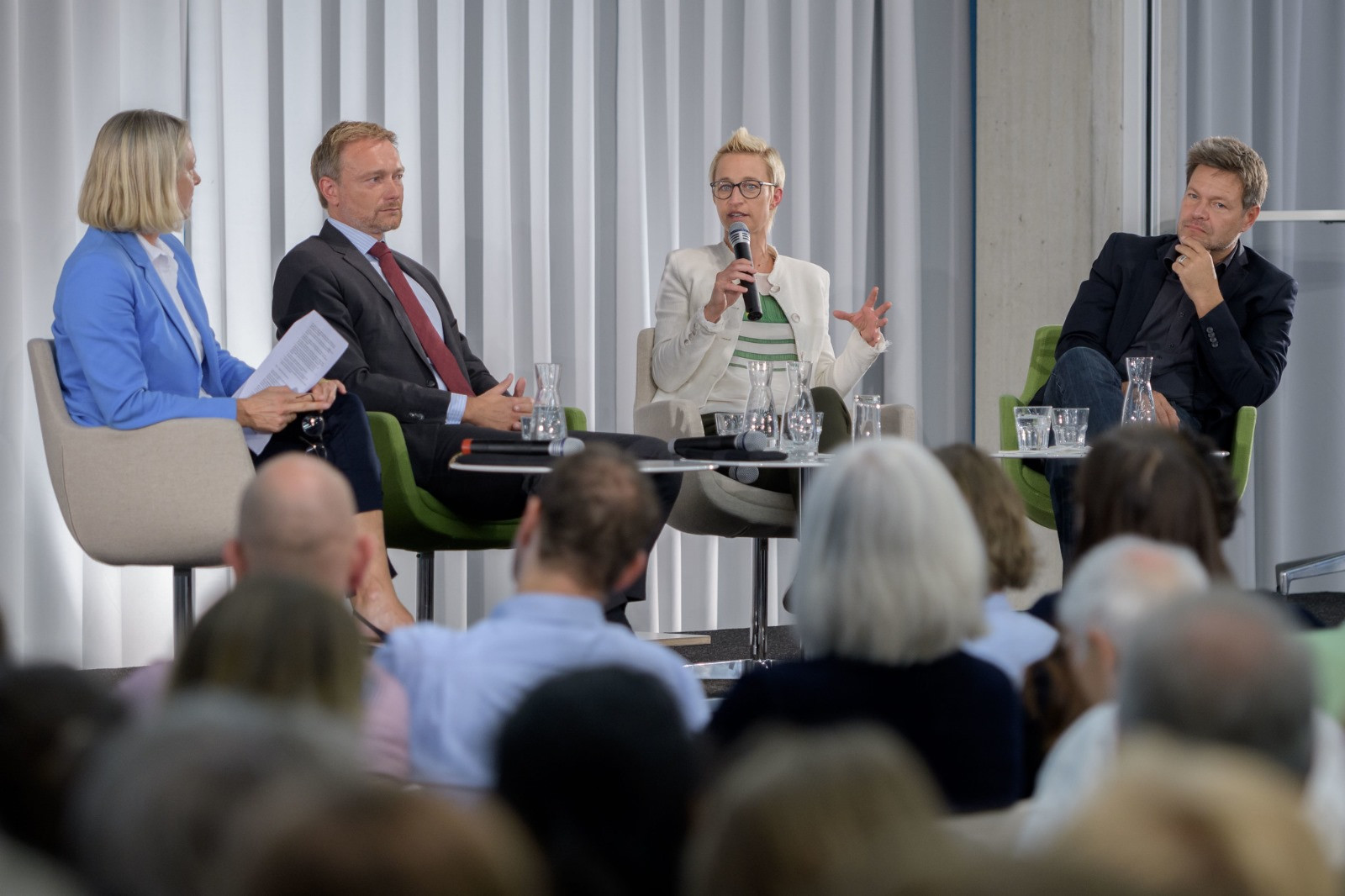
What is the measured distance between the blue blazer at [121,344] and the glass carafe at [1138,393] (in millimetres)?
1970

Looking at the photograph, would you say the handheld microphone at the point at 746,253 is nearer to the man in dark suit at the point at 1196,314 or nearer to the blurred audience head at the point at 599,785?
the man in dark suit at the point at 1196,314

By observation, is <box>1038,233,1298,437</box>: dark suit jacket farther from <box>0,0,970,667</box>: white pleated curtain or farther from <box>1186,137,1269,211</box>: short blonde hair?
<box>0,0,970,667</box>: white pleated curtain

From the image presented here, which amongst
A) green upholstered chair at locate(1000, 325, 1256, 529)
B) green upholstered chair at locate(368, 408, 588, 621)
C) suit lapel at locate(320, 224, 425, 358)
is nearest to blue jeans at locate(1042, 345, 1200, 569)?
green upholstered chair at locate(1000, 325, 1256, 529)

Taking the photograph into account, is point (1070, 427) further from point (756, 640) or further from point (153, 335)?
point (153, 335)

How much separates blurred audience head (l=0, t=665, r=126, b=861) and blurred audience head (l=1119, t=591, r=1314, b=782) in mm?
635

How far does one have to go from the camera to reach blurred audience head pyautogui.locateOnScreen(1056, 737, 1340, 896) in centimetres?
61

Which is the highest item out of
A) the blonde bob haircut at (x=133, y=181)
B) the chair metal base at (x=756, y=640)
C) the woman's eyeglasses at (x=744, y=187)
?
the woman's eyeglasses at (x=744, y=187)

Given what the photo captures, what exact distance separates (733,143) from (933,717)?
9.91 ft

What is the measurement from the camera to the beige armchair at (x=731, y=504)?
3805 mm

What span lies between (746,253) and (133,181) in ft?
4.90

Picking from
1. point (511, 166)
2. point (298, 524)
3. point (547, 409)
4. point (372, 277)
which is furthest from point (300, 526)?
point (511, 166)

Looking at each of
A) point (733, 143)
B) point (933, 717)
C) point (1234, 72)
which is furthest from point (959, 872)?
point (1234, 72)

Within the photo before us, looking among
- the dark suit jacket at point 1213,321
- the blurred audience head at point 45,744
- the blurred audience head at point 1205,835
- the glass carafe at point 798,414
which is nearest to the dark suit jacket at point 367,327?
the glass carafe at point 798,414

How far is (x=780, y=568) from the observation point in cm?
534
